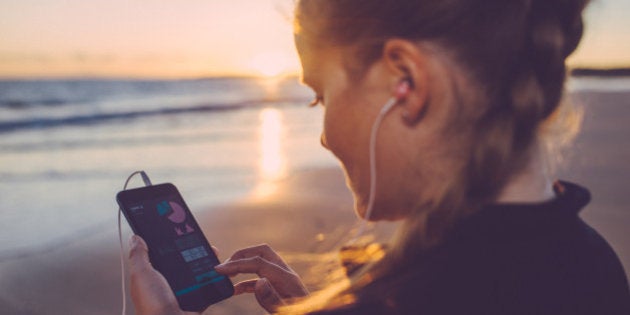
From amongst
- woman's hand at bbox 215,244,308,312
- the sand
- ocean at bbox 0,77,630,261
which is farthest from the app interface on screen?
ocean at bbox 0,77,630,261

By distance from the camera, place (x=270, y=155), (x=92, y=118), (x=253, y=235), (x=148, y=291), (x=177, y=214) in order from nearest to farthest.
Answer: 1. (x=148, y=291)
2. (x=177, y=214)
3. (x=253, y=235)
4. (x=270, y=155)
5. (x=92, y=118)

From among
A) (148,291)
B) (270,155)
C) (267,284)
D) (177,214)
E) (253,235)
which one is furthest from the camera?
(270,155)

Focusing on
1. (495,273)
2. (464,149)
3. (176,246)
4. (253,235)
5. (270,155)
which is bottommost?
(270,155)

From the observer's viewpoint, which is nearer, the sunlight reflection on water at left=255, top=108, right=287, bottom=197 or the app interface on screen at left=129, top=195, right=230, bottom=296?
the app interface on screen at left=129, top=195, right=230, bottom=296

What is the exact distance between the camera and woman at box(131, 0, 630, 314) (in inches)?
43.9

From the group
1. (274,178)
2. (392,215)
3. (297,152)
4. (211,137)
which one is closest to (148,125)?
(211,137)

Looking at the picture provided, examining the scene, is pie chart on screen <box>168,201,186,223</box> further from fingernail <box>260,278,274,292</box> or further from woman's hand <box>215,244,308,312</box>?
fingernail <box>260,278,274,292</box>

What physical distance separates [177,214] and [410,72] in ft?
4.61

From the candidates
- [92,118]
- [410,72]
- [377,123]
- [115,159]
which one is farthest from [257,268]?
[92,118]

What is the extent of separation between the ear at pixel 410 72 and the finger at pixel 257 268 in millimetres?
971

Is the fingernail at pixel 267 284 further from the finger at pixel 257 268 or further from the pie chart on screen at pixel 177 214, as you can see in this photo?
the pie chart on screen at pixel 177 214

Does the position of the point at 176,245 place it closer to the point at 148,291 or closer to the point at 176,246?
the point at 176,246

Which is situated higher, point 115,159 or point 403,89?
point 403,89

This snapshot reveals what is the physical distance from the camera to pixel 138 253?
6.25ft
